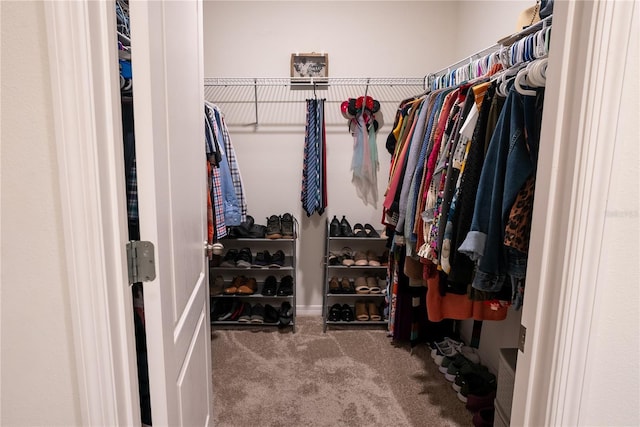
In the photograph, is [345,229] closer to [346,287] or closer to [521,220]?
[346,287]

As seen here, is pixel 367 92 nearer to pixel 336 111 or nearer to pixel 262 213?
pixel 336 111

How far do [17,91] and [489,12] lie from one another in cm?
250

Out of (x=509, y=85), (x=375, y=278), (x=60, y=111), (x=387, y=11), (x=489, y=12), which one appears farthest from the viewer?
(x=375, y=278)

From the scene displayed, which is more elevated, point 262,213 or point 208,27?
point 208,27

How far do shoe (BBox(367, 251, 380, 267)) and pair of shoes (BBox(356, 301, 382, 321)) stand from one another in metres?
0.39

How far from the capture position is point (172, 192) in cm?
88

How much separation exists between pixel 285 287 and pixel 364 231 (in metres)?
0.77

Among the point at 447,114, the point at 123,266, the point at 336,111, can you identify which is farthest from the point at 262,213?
the point at 123,266

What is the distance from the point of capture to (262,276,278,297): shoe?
2830mm

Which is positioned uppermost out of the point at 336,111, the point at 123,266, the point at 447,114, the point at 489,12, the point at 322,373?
the point at 489,12

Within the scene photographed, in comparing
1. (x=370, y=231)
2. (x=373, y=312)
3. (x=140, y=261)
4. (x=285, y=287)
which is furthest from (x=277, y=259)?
(x=140, y=261)

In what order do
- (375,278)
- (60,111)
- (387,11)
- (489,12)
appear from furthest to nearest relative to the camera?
(375,278) < (387,11) < (489,12) < (60,111)

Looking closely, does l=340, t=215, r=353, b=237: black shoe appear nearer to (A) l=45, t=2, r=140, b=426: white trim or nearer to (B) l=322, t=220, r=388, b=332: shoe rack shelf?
(B) l=322, t=220, r=388, b=332: shoe rack shelf

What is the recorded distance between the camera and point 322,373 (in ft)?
7.41
